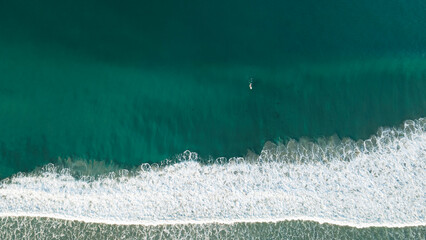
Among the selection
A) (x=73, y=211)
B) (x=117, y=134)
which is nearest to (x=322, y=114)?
(x=117, y=134)

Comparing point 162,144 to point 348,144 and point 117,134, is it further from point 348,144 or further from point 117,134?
point 348,144

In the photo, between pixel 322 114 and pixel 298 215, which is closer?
pixel 298 215

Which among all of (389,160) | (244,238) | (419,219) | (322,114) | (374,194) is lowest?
(244,238)

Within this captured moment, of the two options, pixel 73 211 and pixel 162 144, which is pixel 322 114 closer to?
pixel 162 144

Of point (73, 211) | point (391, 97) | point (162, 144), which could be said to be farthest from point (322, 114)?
point (73, 211)

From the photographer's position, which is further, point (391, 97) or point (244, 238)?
point (391, 97)

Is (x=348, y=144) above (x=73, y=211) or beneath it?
above
